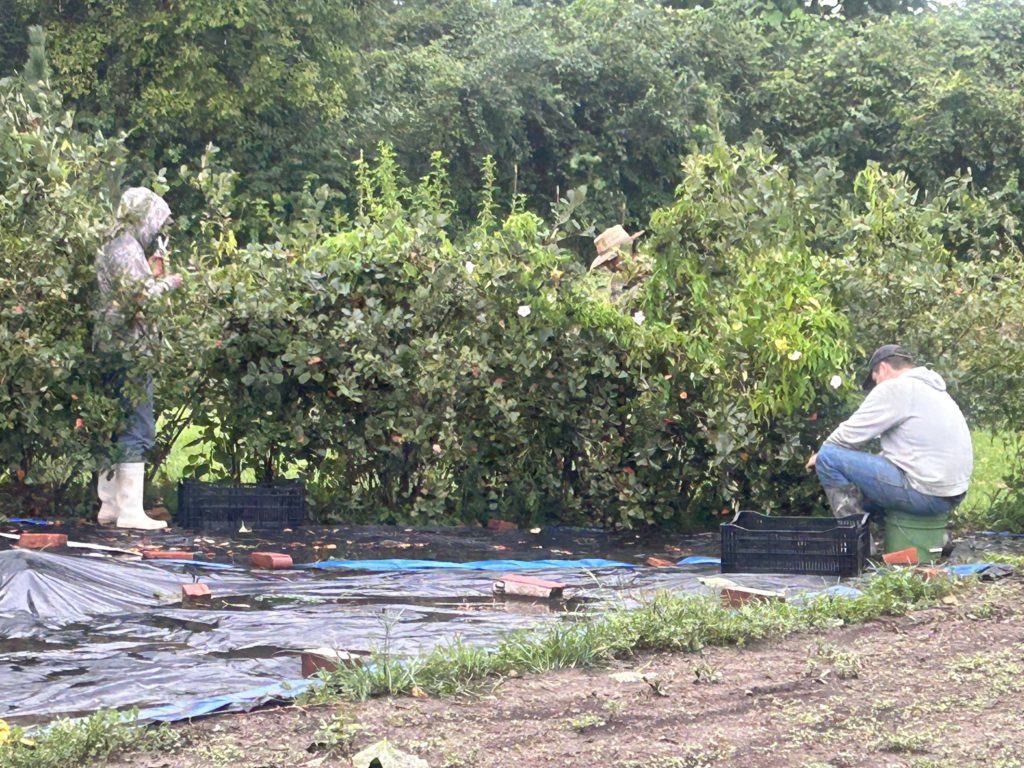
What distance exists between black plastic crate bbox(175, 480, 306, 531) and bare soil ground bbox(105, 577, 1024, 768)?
3683 mm

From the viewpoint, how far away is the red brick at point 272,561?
664 centimetres

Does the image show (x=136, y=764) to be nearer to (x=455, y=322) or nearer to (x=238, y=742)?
(x=238, y=742)

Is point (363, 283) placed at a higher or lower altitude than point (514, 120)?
lower

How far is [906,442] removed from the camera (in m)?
7.05

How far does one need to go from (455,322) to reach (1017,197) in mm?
18767

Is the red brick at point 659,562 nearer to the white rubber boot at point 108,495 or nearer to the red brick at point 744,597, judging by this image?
the red brick at point 744,597

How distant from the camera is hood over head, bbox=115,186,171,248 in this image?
7.37 metres

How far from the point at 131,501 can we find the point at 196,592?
212 cm

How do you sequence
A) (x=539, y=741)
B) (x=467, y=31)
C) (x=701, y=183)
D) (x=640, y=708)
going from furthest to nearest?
(x=467, y=31)
(x=701, y=183)
(x=640, y=708)
(x=539, y=741)

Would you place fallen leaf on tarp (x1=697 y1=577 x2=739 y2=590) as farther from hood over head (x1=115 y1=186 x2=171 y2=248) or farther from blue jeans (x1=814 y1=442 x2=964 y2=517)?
hood over head (x1=115 y1=186 x2=171 y2=248)

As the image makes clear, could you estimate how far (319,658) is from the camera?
4379 millimetres

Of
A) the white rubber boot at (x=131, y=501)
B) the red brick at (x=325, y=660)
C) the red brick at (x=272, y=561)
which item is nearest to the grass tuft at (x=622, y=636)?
the red brick at (x=325, y=660)

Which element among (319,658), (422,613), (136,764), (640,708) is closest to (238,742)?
(136,764)

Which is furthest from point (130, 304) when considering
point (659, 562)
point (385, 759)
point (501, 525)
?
point (385, 759)
